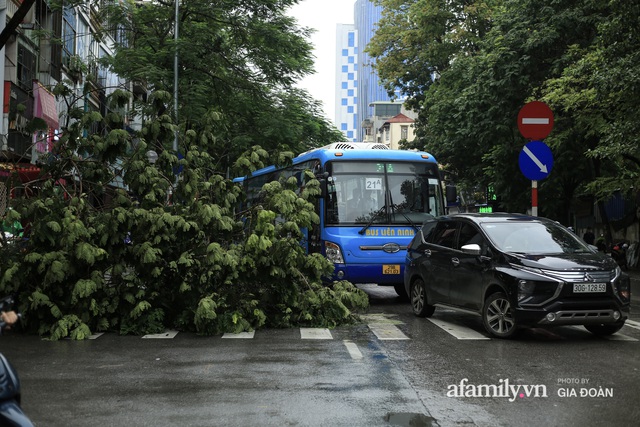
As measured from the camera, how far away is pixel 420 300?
1302cm

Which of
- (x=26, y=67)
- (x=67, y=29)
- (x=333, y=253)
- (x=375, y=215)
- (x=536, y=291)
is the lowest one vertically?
(x=536, y=291)

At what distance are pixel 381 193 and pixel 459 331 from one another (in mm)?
5360

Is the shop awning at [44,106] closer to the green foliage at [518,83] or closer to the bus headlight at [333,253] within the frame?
the bus headlight at [333,253]

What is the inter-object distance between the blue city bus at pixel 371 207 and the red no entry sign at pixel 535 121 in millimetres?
2408

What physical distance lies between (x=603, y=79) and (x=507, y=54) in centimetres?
939

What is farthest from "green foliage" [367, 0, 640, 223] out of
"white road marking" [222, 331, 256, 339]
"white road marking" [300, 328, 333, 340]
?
"white road marking" [222, 331, 256, 339]

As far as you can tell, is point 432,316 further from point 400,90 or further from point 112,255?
point 400,90

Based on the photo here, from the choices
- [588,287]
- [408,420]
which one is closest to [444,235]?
[588,287]

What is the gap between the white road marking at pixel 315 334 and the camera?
35.3ft

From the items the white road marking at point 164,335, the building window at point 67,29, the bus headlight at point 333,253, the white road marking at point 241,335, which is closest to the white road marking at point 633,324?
the bus headlight at point 333,253

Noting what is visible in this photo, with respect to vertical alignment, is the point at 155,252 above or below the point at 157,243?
below

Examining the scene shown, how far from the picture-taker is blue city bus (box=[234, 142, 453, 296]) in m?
15.5

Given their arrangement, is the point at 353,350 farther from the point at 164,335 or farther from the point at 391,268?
the point at 391,268

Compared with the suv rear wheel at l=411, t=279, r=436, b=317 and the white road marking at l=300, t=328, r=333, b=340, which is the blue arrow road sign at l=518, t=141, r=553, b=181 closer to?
the suv rear wheel at l=411, t=279, r=436, b=317
